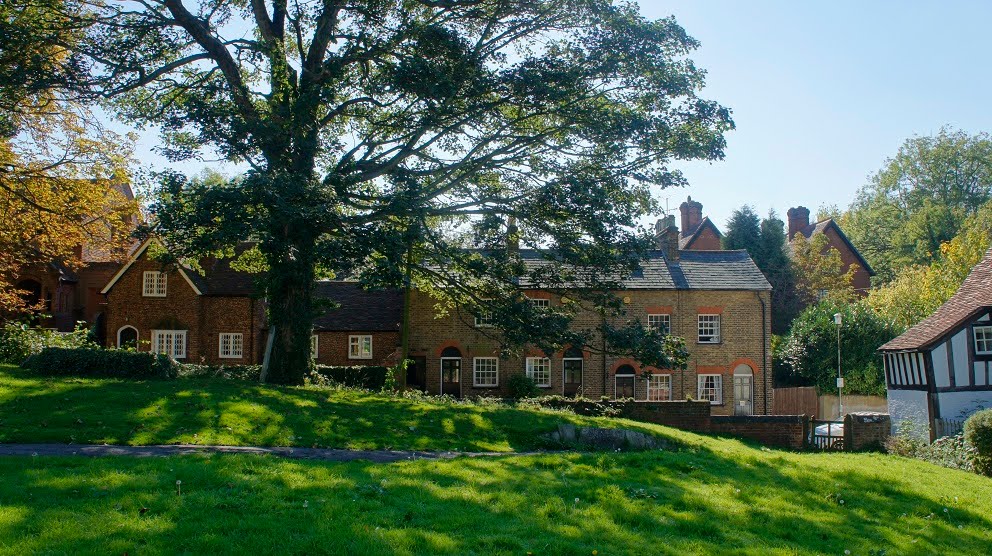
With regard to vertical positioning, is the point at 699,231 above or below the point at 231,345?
above

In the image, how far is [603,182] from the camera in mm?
21906

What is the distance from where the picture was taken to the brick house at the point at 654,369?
38969mm

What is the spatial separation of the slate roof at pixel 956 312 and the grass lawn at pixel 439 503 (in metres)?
14.7

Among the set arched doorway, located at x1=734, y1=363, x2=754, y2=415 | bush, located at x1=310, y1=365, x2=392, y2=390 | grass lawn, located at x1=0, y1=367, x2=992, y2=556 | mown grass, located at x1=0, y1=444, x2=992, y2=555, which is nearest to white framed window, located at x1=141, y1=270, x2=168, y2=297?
bush, located at x1=310, y1=365, x2=392, y2=390

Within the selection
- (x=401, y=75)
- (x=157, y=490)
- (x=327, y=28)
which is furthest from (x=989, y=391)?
(x=157, y=490)

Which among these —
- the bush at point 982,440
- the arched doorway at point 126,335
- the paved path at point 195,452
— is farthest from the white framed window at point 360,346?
the bush at point 982,440

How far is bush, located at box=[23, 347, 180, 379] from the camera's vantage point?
21531 mm

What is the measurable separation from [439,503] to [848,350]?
4056 cm

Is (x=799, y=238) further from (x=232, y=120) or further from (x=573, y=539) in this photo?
(x=573, y=539)

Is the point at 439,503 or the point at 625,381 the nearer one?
the point at 439,503

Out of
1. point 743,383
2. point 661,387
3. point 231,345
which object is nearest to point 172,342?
point 231,345

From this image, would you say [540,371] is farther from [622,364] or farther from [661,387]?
[661,387]

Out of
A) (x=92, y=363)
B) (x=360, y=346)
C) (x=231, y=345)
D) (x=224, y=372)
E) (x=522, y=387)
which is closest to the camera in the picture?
(x=92, y=363)

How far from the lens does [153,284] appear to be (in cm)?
→ 3959
